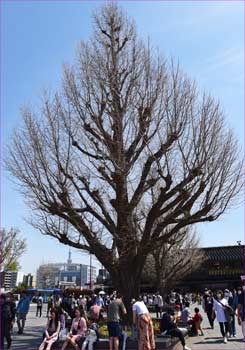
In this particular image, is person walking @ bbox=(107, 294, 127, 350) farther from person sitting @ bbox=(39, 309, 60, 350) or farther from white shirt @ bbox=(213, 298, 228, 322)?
white shirt @ bbox=(213, 298, 228, 322)

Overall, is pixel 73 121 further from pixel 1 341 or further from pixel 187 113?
pixel 1 341

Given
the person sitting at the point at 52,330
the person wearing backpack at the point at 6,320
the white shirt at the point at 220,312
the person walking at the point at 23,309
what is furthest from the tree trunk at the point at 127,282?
the person walking at the point at 23,309

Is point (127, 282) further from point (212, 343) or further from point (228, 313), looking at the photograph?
point (228, 313)

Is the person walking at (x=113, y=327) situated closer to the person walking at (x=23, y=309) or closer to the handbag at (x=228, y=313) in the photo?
the handbag at (x=228, y=313)

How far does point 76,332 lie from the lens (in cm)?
1184

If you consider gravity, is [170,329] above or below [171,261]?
below

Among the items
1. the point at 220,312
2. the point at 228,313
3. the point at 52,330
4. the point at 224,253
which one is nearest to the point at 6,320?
the point at 52,330

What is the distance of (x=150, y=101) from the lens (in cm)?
1524

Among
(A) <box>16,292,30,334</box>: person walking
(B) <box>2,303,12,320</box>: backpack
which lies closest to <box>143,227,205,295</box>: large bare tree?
(A) <box>16,292,30,334</box>: person walking

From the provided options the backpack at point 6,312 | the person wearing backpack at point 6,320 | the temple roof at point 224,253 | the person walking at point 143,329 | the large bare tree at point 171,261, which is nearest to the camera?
the person walking at point 143,329

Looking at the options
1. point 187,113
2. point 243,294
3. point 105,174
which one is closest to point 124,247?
point 105,174

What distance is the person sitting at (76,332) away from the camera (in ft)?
37.1

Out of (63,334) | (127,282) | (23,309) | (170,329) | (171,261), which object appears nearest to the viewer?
(170,329)

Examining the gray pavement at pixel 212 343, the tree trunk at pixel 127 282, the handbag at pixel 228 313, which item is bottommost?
the gray pavement at pixel 212 343
